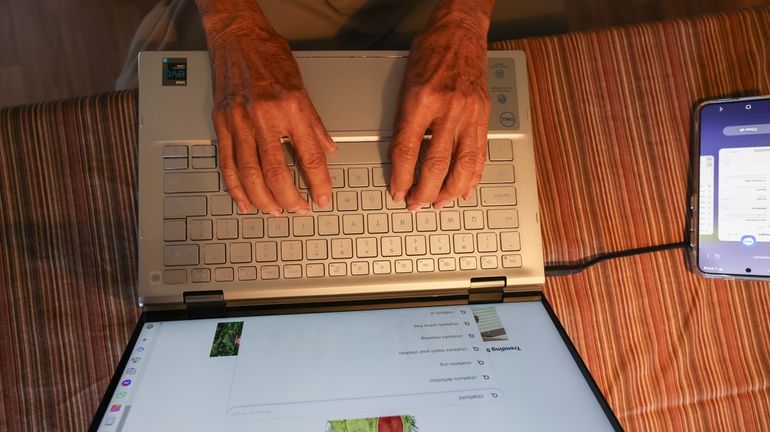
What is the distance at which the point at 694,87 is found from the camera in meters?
0.73

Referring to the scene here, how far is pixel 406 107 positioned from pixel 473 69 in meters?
0.11

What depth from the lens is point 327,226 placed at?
23.9 inches

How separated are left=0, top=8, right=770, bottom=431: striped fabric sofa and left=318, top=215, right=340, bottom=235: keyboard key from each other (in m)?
0.26

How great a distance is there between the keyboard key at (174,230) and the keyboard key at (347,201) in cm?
19

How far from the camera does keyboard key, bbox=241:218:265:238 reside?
601mm

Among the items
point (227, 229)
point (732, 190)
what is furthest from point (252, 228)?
point (732, 190)

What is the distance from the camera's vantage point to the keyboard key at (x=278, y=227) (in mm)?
602

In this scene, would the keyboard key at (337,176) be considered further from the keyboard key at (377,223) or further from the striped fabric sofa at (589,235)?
the striped fabric sofa at (589,235)

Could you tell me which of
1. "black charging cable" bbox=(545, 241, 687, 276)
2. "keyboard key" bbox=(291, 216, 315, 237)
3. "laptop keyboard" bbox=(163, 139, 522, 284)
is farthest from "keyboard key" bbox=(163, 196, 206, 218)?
"black charging cable" bbox=(545, 241, 687, 276)

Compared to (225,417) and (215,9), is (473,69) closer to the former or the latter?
(215,9)

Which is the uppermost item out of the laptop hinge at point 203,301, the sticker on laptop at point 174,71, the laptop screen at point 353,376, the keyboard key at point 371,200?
the sticker on laptop at point 174,71

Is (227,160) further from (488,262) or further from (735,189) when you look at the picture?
(735,189)

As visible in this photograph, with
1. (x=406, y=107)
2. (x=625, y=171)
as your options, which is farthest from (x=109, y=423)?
(x=625, y=171)

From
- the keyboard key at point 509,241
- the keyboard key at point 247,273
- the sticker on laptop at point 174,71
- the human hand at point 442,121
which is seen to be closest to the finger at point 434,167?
the human hand at point 442,121
